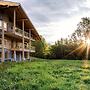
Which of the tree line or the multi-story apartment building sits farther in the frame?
the tree line

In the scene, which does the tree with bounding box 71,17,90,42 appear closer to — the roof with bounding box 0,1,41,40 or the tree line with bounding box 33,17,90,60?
the tree line with bounding box 33,17,90,60

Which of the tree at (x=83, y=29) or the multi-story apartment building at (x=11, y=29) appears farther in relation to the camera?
the tree at (x=83, y=29)

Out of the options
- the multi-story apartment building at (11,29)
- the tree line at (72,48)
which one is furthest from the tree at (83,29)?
the multi-story apartment building at (11,29)

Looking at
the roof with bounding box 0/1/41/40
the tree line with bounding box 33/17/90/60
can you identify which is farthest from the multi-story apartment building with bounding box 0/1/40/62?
the tree line with bounding box 33/17/90/60

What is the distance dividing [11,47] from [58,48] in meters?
36.1

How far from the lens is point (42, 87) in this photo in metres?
12.3

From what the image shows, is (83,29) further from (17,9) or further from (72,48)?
(17,9)

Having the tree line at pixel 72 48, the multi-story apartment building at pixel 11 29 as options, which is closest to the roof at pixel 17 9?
the multi-story apartment building at pixel 11 29

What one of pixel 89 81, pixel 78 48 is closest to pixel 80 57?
pixel 78 48

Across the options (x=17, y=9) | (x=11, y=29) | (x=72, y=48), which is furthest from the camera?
(x=72, y=48)

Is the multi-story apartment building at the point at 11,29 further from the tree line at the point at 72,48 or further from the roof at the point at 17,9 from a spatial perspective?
the tree line at the point at 72,48

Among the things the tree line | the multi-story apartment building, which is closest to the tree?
the tree line

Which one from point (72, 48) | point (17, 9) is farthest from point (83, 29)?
point (17, 9)

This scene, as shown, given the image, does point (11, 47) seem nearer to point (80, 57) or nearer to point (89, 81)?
point (89, 81)
